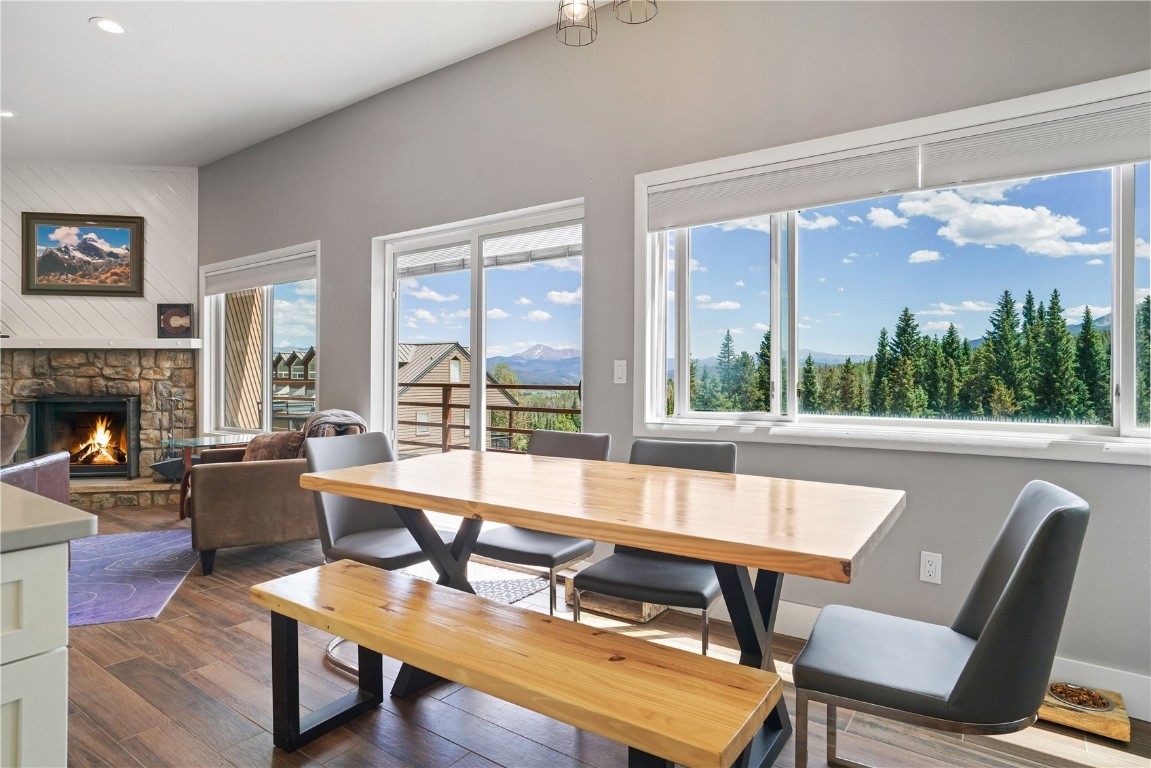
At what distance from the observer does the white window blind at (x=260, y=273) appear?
496cm

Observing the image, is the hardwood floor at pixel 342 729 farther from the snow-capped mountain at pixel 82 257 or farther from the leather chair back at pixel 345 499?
the snow-capped mountain at pixel 82 257

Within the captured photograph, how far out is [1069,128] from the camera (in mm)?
2176

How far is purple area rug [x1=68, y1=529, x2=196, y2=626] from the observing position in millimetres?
2971

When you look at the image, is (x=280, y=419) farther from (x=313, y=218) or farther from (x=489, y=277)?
(x=489, y=277)

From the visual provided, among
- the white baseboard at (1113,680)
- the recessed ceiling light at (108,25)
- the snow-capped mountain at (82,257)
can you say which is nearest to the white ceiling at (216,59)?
the recessed ceiling light at (108,25)

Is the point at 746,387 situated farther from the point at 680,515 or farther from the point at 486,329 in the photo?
the point at 486,329

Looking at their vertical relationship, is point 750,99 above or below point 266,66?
below

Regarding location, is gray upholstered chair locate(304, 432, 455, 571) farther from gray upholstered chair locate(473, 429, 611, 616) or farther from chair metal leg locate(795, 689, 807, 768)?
chair metal leg locate(795, 689, 807, 768)

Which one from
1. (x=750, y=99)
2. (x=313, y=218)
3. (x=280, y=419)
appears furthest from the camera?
(x=280, y=419)

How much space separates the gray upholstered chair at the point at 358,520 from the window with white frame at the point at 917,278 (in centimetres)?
134

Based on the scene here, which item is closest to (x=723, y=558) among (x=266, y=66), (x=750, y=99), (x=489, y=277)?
(x=750, y=99)

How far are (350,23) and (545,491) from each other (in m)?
2.98

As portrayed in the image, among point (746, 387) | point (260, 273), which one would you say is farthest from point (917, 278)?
point (260, 273)

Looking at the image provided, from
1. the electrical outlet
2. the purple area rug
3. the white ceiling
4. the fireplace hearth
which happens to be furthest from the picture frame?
the electrical outlet
